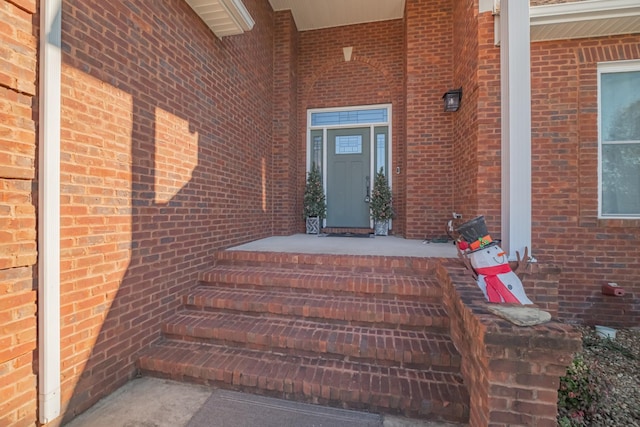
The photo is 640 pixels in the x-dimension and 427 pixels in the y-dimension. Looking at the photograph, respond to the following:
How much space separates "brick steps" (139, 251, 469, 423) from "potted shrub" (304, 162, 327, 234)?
2.72 meters

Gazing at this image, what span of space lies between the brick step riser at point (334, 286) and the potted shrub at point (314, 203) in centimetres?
A: 298

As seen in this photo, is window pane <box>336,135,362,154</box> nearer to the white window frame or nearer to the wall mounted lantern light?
the wall mounted lantern light

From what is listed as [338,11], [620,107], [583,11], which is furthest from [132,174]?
[620,107]

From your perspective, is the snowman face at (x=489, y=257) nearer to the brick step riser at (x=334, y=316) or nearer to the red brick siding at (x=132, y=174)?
the brick step riser at (x=334, y=316)

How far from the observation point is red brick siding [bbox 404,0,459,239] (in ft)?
16.2

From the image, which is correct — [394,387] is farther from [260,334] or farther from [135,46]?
[135,46]

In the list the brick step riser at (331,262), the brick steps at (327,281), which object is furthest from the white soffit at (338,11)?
the brick steps at (327,281)

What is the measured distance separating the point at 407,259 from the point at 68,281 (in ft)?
9.20

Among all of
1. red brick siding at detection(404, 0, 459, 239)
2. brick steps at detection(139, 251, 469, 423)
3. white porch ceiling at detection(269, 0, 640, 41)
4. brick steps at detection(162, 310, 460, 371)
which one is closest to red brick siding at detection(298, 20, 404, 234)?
red brick siding at detection(404, 0, 459, 239)

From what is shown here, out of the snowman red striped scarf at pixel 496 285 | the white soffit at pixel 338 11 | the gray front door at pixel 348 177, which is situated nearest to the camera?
the snowman red striped scarf at pixel 496 285

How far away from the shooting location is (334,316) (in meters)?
2.40

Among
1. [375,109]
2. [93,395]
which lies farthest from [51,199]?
[375,109]

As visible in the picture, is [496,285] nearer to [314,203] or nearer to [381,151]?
[314,203]

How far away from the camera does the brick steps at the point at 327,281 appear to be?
2.53m
